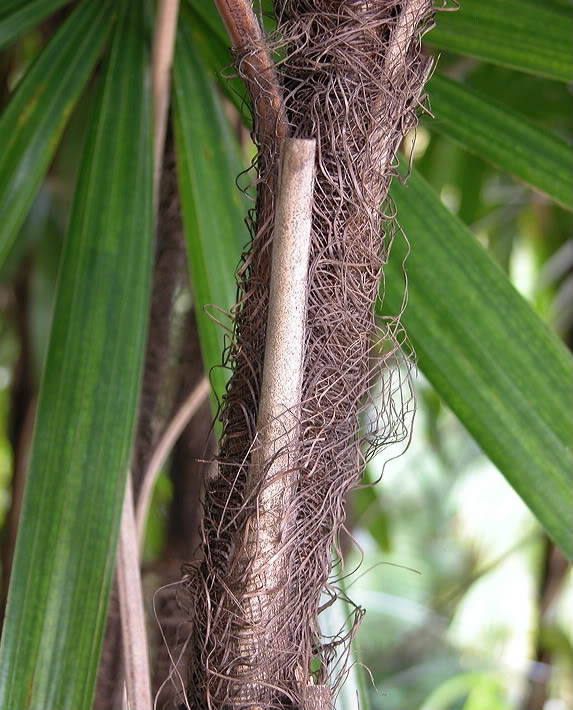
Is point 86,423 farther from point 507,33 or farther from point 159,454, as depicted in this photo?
point 507,33

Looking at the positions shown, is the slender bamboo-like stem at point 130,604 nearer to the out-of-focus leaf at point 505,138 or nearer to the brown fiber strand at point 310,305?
the brown fiber strand at point 310,305

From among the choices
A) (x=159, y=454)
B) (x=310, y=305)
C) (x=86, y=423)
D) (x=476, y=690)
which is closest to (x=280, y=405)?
(x=310, y=305)

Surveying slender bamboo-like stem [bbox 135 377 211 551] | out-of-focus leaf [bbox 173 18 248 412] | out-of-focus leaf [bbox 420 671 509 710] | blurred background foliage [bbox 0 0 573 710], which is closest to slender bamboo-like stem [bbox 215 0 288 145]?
blurred background foliage [bbox 0 0 573 710]

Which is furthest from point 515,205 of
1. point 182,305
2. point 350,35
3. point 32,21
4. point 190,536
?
point 350,35

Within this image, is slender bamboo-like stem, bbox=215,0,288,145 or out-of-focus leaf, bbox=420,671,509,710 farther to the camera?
out-of-focus leaf, bbox=420,671,509,710

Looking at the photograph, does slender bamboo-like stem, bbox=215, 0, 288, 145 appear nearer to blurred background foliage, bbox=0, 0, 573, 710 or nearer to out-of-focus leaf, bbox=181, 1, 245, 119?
blurred background foliage, bbox=0, 0, 573, 710

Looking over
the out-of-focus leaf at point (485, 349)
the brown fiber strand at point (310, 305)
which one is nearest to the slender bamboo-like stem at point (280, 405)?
the brown fiber strand at point (310, 305)

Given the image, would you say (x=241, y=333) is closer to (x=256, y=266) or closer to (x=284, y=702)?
(x=256, y=266)
